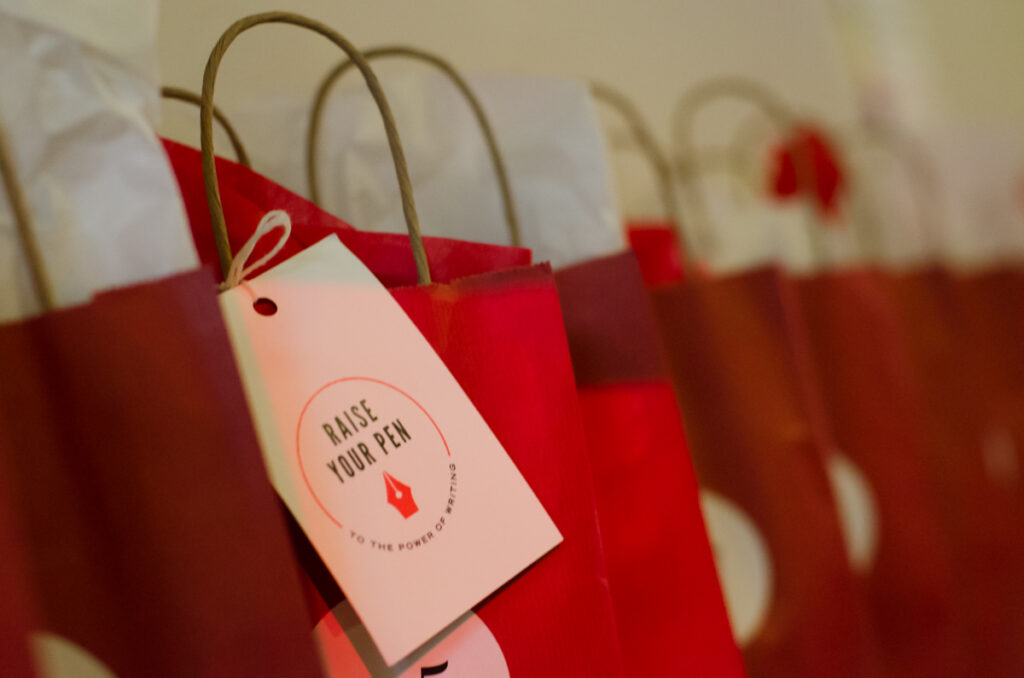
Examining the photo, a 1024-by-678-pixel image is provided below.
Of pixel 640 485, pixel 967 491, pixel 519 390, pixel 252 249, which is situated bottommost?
pixel 967 491

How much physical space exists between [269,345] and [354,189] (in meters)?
0.24

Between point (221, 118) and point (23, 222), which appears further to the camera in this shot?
point (221, 118)

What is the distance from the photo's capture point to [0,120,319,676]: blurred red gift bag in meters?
0.34

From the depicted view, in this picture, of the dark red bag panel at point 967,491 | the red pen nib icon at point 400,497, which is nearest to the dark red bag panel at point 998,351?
the dark red bag panel at point 967,491

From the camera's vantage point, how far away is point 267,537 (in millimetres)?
342

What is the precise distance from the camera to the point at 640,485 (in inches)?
21.4

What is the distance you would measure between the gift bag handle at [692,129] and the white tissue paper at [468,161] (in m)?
0.44

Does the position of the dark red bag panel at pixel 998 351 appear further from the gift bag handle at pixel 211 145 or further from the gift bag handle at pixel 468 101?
the gift bag handle at pixel 211 145

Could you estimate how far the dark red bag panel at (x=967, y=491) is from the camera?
1.00 m

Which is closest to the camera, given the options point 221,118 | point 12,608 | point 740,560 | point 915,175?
point 12,608

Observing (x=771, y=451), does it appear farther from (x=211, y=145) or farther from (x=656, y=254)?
(x=211, y=145)

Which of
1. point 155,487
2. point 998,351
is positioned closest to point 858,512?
point 998,351

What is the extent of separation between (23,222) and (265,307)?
0.43 ft

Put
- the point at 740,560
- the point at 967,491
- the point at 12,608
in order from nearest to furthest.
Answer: the point at 12,608 → the point at 740,560 → the point at 967,491
